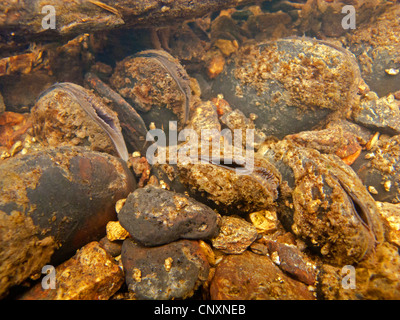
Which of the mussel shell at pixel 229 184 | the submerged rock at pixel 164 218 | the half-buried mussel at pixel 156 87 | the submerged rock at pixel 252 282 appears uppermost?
the half-buried mussel at pixel 156 87

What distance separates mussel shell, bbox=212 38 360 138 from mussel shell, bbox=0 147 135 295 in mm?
2601

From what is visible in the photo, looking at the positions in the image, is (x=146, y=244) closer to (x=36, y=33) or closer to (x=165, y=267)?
(x=165, y=267)

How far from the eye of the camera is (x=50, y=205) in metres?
1.81

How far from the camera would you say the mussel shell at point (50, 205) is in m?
1.64

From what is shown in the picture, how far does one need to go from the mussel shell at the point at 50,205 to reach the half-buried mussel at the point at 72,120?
39 centimetres

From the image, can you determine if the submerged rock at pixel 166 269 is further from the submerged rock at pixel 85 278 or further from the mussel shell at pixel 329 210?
the mussel shell at pixel 329 210

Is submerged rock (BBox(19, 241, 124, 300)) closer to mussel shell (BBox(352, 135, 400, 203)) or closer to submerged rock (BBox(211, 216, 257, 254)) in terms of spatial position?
submerged rock (BBox(211, 216, 257, 254))

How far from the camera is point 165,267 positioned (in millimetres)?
1761

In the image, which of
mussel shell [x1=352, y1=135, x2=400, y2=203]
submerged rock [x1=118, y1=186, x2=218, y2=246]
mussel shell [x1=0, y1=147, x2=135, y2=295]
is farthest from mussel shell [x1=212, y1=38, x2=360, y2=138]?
mussel shell [x1=0, y1=147, x2=135, y2=295]

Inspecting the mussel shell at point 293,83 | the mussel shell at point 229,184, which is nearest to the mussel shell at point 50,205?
the mussel shell at point 229,184

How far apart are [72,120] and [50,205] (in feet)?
3.81

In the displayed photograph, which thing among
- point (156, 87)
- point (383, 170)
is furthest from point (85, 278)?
point (383, 170)

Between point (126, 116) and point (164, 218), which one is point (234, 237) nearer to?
point (164, 218)

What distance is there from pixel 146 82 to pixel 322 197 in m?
2.69
